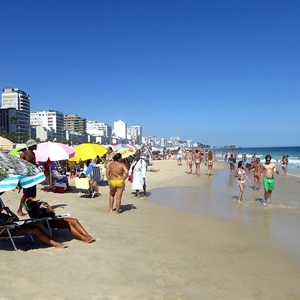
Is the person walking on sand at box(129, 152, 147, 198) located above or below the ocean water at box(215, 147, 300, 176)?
→ above

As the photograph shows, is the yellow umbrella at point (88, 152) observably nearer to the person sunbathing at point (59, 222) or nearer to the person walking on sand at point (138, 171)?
the person walking on sand at point (138, 171)

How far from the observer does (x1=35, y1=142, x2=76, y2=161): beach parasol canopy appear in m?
8.71

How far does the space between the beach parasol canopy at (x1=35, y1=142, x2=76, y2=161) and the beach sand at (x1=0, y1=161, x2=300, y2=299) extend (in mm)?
3416

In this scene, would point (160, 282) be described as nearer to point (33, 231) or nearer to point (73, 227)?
point (73, 227)

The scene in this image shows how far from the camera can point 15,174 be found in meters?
3.71

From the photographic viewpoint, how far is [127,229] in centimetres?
548

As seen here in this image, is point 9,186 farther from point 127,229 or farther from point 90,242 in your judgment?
point 127,229

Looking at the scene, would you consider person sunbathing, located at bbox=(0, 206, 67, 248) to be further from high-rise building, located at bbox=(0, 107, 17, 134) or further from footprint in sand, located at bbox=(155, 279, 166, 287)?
high-rise building, located at bbox=(0, 107, 17, 134)

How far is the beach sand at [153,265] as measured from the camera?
3012 mm

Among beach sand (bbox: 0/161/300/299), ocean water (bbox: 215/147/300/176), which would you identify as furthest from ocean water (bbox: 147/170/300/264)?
ocean water (bbox: 215/147/300/176)

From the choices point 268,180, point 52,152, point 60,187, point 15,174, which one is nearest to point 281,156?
point 268,180

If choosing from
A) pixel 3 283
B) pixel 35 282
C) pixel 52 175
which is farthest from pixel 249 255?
pixel 52 175

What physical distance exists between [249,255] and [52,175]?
742 centimetres

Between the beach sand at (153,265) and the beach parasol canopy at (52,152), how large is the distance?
3.42 meters
